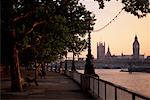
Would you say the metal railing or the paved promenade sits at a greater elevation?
the metal railing

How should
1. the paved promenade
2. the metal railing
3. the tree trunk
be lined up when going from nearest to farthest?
1. the metal railing
2. the paved promenade
3. the tree trunk

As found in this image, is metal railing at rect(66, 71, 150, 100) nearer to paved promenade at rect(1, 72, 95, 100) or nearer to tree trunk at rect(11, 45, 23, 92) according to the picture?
paved promenade at rect(1, 72, 95, 100)

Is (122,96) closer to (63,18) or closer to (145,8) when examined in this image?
(145,8)

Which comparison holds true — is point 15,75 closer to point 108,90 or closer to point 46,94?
point 46,94

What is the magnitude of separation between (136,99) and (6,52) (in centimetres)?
1641

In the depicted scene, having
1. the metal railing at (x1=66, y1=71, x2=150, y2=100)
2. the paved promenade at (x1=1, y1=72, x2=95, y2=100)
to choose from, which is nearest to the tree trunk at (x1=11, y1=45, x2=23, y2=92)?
the paved promenade at (x1=1, y1=72, x2=95, y2=100)

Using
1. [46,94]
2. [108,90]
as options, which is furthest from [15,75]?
[108,90]

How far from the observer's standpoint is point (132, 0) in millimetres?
22531

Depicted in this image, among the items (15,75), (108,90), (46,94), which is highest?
(15,75)

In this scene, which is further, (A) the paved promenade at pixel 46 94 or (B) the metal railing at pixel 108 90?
(A) the paved promenade at pixel 46 94

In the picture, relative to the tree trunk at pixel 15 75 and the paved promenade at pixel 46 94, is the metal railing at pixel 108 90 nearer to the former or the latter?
the paved promenade at pixel 46 94

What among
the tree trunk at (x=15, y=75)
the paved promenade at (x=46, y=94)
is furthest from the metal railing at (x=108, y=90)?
the tree trunk at (x=15, y=75)

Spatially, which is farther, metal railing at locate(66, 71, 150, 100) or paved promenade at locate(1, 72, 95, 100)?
paved promenade at locate(1, 72, 95, 100)

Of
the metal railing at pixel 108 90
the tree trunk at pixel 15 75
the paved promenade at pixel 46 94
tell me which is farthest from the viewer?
the tree trunk at pixel 15 75
